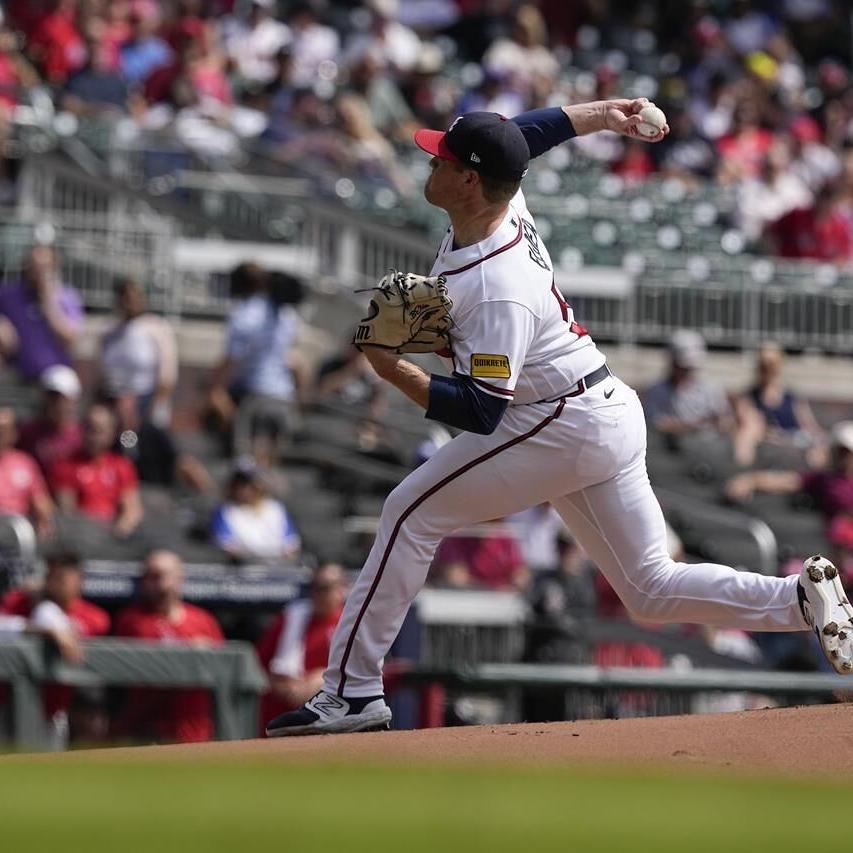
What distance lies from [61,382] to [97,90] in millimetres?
4764

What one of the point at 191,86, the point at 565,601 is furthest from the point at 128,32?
the point at 565,601

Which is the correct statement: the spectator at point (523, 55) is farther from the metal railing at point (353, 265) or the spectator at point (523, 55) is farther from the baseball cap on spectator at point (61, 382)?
the baseball cap on spectator at point (61, 382)

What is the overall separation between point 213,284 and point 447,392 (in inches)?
329

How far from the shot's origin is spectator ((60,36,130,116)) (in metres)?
15.2

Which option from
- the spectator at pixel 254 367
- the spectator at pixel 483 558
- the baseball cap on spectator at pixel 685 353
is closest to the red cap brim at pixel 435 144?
the spectator at pixel 483 558

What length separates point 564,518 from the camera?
6.75 meters

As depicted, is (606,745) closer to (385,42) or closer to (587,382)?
(587,382)

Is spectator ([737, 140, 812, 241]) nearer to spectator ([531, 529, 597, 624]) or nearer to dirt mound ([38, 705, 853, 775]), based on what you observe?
spectator ([531, 529, 597, 624])

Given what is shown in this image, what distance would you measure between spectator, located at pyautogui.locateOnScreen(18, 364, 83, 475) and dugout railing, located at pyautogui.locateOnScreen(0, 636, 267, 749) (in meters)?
1.82

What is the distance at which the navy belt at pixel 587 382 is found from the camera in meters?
6.49

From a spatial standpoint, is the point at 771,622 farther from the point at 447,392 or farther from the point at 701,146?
the point at 701,146

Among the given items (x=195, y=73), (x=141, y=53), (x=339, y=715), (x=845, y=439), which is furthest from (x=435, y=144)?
(x=141, y=53)

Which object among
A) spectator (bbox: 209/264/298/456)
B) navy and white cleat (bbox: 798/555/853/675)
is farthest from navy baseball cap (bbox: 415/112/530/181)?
spectator (bbox: 209/264/298/456)

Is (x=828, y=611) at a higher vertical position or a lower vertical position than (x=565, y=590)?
higher
